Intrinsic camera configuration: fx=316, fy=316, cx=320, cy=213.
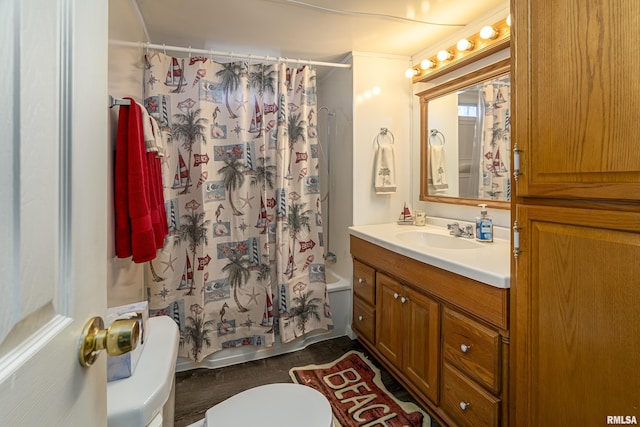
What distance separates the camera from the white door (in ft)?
0.94

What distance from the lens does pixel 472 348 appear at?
4.39 ft

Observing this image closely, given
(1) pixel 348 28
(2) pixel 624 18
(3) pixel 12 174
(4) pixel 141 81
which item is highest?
(1) pixel 348 28

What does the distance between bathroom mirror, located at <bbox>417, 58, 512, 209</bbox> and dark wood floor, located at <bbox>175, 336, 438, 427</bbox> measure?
4.23 ft

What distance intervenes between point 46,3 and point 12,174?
8.4 inches

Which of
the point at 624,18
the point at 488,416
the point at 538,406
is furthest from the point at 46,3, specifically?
the point at 488,416

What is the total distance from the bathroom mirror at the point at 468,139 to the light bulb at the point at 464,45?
0.50ft

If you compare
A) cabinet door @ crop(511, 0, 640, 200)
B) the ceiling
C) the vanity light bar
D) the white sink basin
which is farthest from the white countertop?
the ceiling

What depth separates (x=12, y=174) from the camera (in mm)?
291

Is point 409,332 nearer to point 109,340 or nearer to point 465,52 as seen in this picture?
point 109,340

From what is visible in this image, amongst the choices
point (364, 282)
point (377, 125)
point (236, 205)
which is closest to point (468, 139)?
point (377, 125)

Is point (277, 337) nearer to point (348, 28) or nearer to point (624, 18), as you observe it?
point (348, 28)

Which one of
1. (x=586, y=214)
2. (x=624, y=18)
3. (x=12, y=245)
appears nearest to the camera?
(x=12, y=245)

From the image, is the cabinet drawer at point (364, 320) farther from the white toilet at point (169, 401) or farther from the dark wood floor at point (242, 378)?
the white toilet at point (169, 401)

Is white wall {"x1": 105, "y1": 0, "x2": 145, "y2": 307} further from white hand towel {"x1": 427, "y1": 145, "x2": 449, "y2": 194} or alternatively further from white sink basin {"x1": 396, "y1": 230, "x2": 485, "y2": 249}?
white hand towel {"x1": 427, "y1": 145, "x2": 449, "y2": 194}
